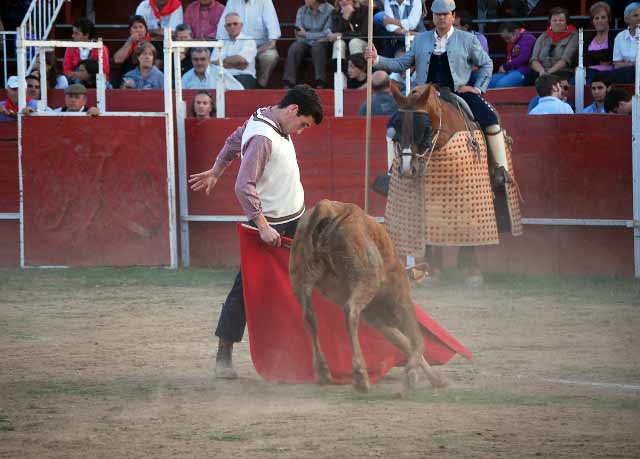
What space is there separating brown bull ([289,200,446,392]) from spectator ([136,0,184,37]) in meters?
8.77

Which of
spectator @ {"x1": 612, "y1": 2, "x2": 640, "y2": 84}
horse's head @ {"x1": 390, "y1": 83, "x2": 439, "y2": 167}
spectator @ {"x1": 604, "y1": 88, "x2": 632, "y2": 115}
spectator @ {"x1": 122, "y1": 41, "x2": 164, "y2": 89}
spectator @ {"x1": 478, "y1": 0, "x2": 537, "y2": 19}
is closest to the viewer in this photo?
horse's head @ {"x1": 390, "y1": 83, "x2": 439, "y2": 167}

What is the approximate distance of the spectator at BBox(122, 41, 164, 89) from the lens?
13.3m

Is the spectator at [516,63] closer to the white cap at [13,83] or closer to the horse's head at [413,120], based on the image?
the horse's head at [413,120]

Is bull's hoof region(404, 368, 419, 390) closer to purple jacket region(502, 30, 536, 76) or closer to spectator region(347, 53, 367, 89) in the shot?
spectator region(347, 53, 367, 89)

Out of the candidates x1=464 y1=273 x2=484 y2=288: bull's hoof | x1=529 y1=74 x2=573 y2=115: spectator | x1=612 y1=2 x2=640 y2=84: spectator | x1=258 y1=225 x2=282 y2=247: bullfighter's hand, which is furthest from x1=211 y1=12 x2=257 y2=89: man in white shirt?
x1=258 y1=225 x2=282 y2=247: bullfighter's hand

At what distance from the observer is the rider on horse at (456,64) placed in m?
9.34

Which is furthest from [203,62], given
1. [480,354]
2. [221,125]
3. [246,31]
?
[480,354]

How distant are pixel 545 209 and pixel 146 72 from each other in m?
5.08

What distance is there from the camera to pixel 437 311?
330 inches

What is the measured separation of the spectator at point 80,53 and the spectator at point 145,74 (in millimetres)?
320

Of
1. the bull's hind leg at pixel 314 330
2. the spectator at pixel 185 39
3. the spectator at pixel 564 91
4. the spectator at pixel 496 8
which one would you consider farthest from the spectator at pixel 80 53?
the bull's hind leg at pixel 314 330

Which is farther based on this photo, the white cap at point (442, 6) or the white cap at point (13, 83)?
the white cap at point (13, 83)

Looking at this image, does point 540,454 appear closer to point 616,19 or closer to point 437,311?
point 437,311

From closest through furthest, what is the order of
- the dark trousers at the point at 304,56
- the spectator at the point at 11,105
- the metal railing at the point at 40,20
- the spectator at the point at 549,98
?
the spectator at the point at 549,98 → the spectator at the point at 11,105 → the dark trousers at the point at 304,56 → the metal railing at the point at 40,20
